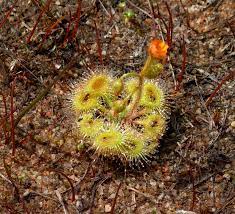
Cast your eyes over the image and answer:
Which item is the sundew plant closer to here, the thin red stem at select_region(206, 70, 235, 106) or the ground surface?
the ground surface

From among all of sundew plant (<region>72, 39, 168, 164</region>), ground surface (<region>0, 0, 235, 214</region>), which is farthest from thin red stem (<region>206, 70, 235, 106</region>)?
sundew plant (<region>72, 39, 168, 164</region>)

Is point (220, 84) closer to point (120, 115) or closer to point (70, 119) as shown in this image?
point (120, 115)

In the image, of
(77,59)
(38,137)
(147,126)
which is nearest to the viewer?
(147,126)

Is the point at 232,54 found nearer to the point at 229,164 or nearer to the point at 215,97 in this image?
the point at 215,97

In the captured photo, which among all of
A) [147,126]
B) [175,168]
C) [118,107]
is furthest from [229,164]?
[118,107]

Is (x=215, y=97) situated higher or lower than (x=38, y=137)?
higher

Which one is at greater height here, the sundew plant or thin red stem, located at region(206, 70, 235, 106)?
thin red stem, located at region(206, 70, 235, 106)

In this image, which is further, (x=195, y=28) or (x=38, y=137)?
(x=195, y=28)
